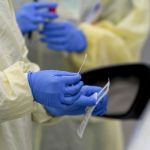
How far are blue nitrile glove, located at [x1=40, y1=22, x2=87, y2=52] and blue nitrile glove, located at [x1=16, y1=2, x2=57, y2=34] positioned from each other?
0.07 metres

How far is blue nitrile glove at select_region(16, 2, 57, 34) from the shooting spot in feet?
3.50

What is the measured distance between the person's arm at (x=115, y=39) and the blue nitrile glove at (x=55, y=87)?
0.52 metres

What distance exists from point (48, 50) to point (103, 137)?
32cm

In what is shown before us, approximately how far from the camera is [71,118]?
45.7 inches

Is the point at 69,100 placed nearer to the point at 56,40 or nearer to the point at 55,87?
the point at 55,87

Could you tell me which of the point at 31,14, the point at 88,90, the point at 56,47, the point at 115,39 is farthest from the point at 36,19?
the point at 88,90

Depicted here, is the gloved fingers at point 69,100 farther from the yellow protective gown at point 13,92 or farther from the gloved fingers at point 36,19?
the gloved fingers at point 36,19

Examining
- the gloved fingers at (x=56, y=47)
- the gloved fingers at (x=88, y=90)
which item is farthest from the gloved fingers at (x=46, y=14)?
the gloved fingers at (x=88, y=90)

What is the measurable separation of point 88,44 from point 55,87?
0.60m

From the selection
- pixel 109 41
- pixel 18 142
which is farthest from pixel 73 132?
pixel 18 142

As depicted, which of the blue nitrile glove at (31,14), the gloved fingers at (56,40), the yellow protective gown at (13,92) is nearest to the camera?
the yellow protective gown at (13,92)

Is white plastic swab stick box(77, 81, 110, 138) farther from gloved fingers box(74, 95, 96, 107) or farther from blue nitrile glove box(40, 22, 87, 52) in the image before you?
blue nitrile glove box(40, 22, 87, 52)

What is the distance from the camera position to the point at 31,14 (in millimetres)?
1066

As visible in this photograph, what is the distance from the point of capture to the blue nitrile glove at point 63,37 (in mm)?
1165
